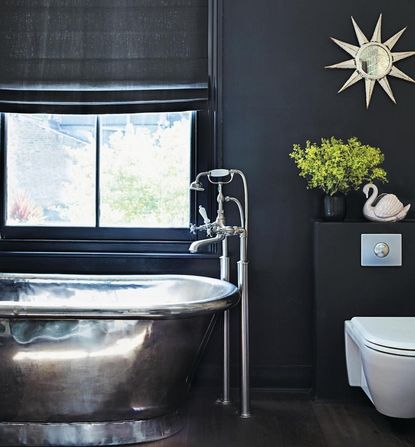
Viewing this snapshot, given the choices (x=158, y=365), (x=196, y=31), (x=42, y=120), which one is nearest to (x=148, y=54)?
(x=196, y=31)

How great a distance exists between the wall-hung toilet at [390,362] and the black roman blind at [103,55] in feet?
4.44

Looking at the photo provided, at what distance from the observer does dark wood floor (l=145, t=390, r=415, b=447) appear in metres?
2.15

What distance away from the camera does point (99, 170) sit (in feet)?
9.40

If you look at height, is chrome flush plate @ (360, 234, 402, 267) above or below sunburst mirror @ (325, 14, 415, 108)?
below

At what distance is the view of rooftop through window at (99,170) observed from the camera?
9.30 feet

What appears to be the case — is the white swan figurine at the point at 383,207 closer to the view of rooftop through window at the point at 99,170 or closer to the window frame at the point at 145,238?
the window frame at the point at 145,238

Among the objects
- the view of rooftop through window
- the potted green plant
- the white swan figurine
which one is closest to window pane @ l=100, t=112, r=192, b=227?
the view of rooftop through window

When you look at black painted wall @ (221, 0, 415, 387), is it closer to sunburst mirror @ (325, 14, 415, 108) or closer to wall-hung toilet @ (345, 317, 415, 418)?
sunburst mirror @ (325, 14, 415, 108)

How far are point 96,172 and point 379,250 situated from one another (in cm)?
151

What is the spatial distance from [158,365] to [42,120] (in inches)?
61.0

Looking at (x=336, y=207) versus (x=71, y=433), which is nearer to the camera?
(x=71, y=433)

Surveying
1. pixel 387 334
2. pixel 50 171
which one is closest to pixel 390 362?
pixel 387 334

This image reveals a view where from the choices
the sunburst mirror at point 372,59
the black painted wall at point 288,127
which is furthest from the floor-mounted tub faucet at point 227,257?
the sunburst mirror at point 372,59

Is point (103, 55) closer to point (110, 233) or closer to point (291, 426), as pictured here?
point (110, 233)
